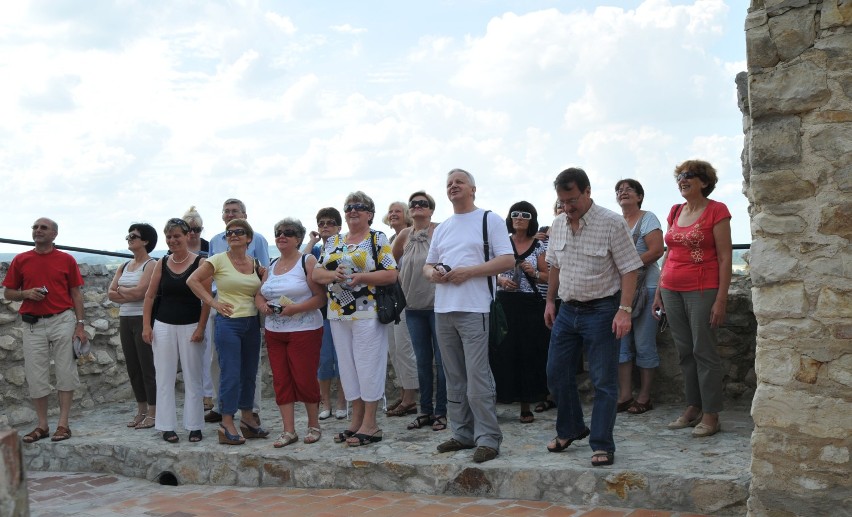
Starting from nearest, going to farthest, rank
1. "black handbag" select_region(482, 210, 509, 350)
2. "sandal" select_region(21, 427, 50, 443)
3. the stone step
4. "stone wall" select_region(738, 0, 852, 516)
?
"stone wall" select_region(738, 0, 852, 516)
the stone step
"black handbag" select_region(482, 210, 509, 350)
"sandal" select_region(21, 427, 50, 443)

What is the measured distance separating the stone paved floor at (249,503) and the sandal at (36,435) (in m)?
0.67

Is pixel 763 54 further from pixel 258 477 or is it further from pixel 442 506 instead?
pixel 258 477

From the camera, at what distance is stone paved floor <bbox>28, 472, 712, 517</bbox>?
181 inches

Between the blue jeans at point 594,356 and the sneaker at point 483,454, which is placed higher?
the blue jeans at point 594,356

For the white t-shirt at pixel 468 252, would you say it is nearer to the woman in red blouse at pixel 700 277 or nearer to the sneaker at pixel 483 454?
the sneaker at pixel 483 454

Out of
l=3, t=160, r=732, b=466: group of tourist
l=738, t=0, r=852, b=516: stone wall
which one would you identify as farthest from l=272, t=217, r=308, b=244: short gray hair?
l=738, t=0, r=852, b=516: stone wall

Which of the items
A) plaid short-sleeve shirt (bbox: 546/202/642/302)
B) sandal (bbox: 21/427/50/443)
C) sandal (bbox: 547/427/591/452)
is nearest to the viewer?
plaid short-sleeve shirt (bbox: 546/202/642/302)

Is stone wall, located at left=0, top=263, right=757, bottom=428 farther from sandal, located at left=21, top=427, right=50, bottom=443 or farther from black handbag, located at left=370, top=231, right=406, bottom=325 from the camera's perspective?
black handbag, located at left=370, top=231, right=406, bottom=325

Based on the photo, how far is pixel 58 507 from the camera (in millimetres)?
5469

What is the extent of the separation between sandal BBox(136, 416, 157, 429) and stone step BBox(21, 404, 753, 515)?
0.14 metres

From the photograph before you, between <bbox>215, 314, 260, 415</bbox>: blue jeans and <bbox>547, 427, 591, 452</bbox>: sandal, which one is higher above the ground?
<bbox>215, 314, 260, 415</bbox>: blue jeans

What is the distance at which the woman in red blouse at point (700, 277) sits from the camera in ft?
16.9

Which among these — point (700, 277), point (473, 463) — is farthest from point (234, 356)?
point (700, 277)

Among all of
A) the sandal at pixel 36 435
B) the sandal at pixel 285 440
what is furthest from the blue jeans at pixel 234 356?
the sandal at pixel 36 435
